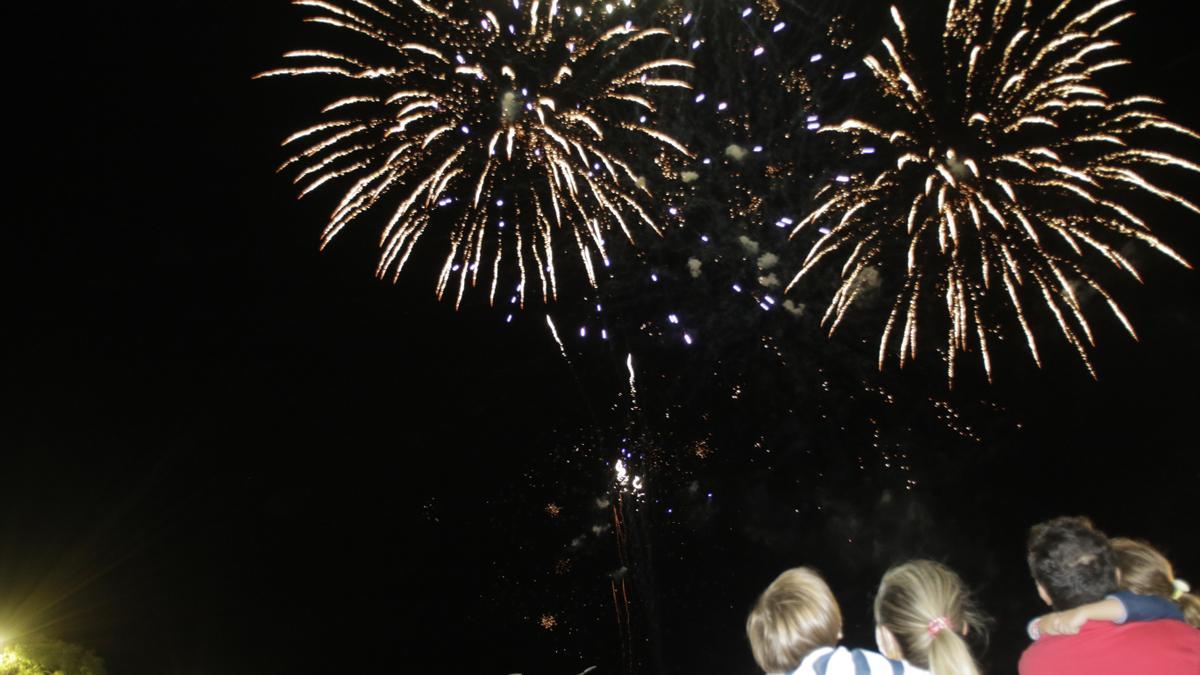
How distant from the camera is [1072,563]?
10.0ft

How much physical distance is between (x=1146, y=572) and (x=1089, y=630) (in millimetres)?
602

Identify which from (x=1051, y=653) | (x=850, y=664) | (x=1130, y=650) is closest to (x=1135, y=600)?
(x=1130, y=650)

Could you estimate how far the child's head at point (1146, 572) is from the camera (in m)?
3.23

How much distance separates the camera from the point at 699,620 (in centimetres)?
4206

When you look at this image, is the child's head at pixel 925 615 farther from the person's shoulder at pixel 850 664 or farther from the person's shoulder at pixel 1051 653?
the person's shoulder at pixel 1051 653

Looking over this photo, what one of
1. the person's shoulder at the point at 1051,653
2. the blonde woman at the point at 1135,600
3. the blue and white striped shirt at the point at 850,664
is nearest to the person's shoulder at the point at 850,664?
the blue and white striped shirt at the point at 850,664

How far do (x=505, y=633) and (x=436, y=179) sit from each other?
119 ft

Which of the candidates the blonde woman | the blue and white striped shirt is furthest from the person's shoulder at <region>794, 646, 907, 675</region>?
the blonde woman

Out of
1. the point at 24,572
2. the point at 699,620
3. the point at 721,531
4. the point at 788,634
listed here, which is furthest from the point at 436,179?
the point at 699,620

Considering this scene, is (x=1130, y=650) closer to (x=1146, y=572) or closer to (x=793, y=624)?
(x=1146, y=572)

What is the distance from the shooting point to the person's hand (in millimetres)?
2934

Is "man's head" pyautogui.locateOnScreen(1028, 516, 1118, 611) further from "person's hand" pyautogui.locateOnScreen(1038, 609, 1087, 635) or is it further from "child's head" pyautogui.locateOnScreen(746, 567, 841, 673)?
"child's head" pyautogui.locateOnScreen(746, 567, 841, 673)

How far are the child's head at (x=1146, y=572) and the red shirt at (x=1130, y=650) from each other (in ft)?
0.89

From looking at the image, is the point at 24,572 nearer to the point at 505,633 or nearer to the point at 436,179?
the point at 436,179
